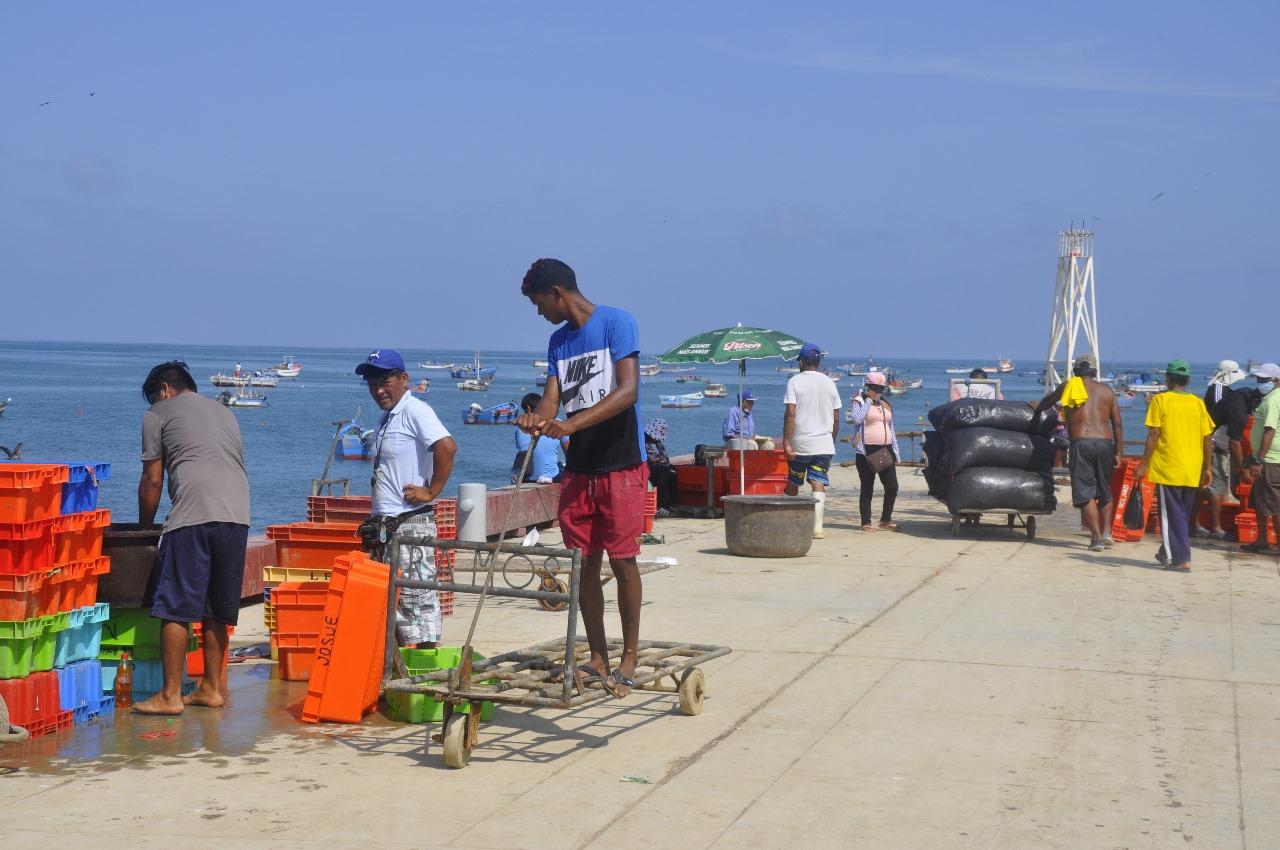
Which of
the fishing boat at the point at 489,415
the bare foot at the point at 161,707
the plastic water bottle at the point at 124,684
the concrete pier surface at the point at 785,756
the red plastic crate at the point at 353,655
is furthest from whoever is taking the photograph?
the fishing boat at the point at 489,415

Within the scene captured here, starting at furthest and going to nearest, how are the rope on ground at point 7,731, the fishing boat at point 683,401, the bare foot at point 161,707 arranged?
the fishing boat at point 683,401, the bare foot at point 161,707, the rope on ground at point 7,731

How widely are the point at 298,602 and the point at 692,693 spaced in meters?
2.32

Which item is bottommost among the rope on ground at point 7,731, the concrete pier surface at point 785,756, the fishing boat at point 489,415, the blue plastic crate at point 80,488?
the concrete pier surface at point 785,756

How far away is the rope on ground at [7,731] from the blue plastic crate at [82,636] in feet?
1.46

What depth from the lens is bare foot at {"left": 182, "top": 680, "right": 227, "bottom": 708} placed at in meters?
7.03

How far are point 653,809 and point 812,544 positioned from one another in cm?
918

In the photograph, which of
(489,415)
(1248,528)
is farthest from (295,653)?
(489,415)

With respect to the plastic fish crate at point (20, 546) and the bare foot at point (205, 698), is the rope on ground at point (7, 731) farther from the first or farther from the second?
the bare foot at point (205, 698)

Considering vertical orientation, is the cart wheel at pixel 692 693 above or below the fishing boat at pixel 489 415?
below

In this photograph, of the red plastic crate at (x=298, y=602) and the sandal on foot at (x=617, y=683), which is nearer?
the sandal on foot at (x=617, y=683)

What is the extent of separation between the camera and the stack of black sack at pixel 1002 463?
47.2 ft

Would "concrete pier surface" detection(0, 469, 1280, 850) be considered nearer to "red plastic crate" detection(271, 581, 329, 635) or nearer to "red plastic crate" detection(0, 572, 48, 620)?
"red plastic crate" detection(271, 581, 329, 635)

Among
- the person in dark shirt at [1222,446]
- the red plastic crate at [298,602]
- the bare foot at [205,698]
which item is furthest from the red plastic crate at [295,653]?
the person in dark shirt at [1222,446]

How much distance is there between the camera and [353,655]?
6.74 m
